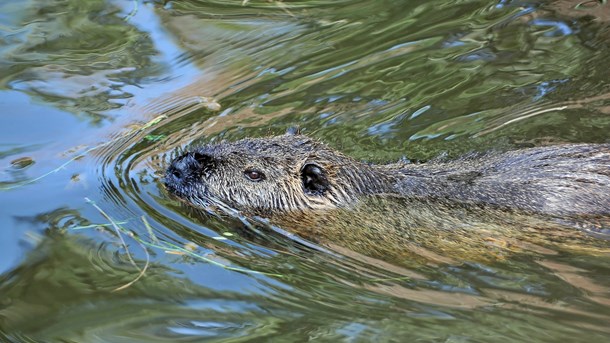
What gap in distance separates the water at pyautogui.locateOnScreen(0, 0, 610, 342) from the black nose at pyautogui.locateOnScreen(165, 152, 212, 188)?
13 cm

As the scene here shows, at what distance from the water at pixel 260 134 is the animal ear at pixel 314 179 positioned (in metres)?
0.44

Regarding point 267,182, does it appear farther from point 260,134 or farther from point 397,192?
point 260,134

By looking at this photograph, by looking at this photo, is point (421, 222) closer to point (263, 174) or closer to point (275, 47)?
point (263, 174)

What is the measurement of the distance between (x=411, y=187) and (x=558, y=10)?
128 inches

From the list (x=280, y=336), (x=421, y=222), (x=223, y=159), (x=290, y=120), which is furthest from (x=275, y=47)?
(x=280, y=336)

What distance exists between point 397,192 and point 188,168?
4.33 ft

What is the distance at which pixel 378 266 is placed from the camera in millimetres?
4590

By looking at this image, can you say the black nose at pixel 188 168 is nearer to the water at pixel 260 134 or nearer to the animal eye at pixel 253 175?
the water at pixel 260 134

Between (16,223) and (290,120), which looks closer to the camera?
(16,223)

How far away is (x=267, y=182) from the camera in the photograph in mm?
5219

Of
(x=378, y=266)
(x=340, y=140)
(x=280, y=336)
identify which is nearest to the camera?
(x=280, y=336)

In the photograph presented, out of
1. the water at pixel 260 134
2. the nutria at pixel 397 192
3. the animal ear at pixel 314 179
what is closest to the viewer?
the water at pixel 260 134

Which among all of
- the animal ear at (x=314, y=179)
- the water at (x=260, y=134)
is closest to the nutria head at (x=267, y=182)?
the animal ear at (x=314, y=179)

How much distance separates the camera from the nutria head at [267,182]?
521 centimetres
